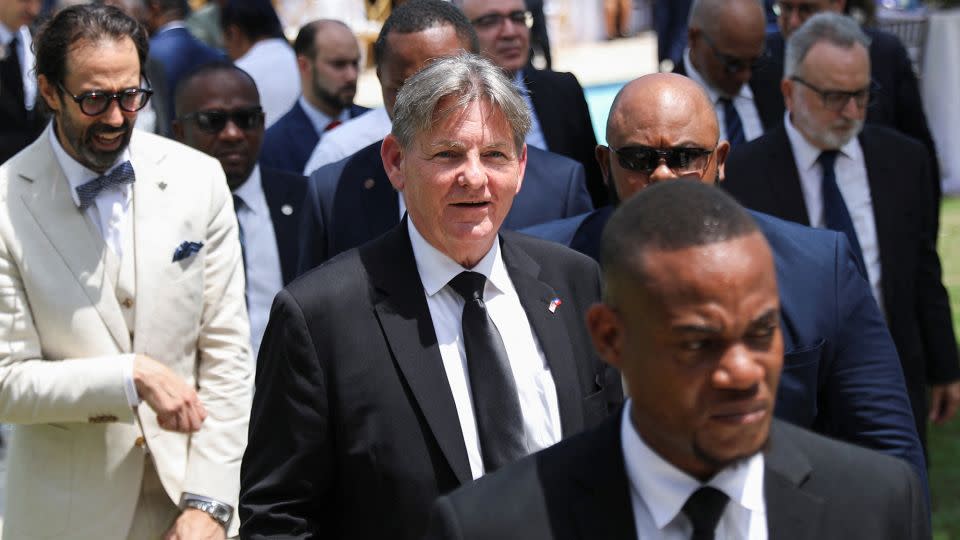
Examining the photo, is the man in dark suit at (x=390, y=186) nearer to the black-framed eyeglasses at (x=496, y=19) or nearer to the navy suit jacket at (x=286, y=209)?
the navy suit jacket at (x=286, y=209)

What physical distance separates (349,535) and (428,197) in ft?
2.63

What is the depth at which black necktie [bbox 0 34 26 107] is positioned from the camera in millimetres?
7828

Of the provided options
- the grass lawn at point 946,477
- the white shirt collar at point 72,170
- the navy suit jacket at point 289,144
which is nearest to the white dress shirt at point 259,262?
the white shirt collar at point 72,170

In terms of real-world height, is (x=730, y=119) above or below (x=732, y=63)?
below

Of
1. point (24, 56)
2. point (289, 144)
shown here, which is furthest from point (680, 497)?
point (24, 56)

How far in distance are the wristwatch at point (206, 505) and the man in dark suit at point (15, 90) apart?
12.9 feet

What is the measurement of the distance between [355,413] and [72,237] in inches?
54.7

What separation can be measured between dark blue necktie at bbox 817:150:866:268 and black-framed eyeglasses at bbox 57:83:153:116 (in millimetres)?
2528

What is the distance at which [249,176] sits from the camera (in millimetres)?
5383

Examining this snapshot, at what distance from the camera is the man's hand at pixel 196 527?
158 inches

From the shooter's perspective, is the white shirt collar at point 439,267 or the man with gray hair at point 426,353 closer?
the man with gray hair at point 426,353

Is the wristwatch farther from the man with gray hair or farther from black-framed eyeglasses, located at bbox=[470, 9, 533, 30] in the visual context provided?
black-framed eyeglasses, located at bbox=[470, 9, 533, 30]

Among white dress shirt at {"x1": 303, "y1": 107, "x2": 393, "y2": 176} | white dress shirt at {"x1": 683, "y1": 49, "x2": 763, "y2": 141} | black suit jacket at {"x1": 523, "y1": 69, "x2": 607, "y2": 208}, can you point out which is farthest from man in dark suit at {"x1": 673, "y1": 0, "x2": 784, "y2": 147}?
white dress shirt at {"x1": 303, "y1": 107, "x2": 393, "y2": 176}

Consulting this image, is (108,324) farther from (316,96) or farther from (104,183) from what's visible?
(316,96)
